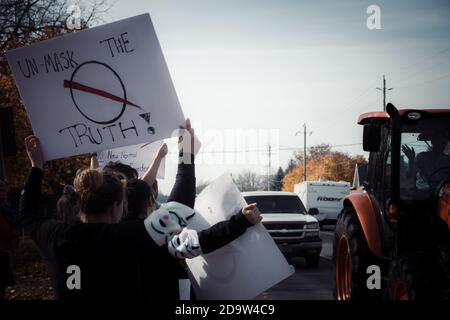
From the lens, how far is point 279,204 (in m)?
14.1

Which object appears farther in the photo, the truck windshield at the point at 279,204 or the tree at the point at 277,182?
the tree at the point at 277,182

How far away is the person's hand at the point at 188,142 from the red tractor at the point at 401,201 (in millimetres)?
2064

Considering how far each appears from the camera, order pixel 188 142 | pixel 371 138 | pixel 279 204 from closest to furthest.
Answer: pixel 188 142 → pixel 371 138 → pixel 279 204

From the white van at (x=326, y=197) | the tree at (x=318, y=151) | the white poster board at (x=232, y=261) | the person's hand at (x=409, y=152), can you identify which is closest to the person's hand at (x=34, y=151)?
the white poster board at (x=232, y=261)

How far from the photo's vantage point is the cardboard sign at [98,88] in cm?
399

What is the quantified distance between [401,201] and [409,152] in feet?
1.60

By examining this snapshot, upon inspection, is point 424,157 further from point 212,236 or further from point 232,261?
point 212,236

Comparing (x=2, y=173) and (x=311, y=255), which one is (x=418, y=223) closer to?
(x=2, y=173)

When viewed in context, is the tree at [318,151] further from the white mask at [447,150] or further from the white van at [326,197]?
the white mask at [447,150]

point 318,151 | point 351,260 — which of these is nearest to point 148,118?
point 351,260

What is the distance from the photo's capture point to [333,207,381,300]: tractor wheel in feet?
19.6

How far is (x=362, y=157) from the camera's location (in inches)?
4058
